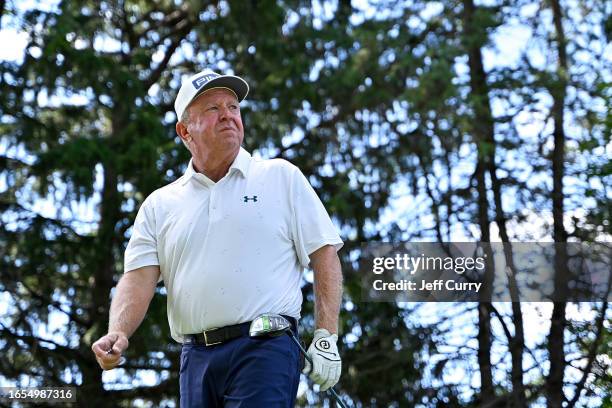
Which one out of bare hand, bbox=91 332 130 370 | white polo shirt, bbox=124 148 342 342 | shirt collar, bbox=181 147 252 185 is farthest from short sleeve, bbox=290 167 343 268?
bare hand, bbox=91 332 130 370

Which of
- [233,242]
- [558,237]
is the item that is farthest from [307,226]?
[558,237]

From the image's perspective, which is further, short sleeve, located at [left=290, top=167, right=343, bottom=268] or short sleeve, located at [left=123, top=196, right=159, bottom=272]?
short sleeve, located at [left=123, top=196, right=159, bottom=272]

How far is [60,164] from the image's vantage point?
10.8 metres

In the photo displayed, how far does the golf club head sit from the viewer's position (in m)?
3.72

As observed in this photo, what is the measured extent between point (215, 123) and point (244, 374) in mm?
985

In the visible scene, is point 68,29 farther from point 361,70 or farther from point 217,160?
point 217,160

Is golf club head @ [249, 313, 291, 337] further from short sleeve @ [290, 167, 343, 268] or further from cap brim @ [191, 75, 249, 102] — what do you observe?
cap brim @ [191, 75, 249, 102]

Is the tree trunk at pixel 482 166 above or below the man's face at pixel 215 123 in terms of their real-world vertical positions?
above

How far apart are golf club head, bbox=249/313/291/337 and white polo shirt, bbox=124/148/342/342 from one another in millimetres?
55

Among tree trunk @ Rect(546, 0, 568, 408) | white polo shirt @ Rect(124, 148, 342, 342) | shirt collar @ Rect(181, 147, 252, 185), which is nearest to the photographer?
white polo shirt @ Rect(124, 148, 342, 342)

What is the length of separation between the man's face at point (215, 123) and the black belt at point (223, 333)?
700 millimetres

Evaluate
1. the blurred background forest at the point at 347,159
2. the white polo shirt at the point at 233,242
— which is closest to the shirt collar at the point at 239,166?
the white polo shirt at the point at 233,242

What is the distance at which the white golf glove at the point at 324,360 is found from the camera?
3830 mm

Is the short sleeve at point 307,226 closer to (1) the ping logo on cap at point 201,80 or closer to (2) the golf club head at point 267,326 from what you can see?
(2) the golf club head at point 267,326
